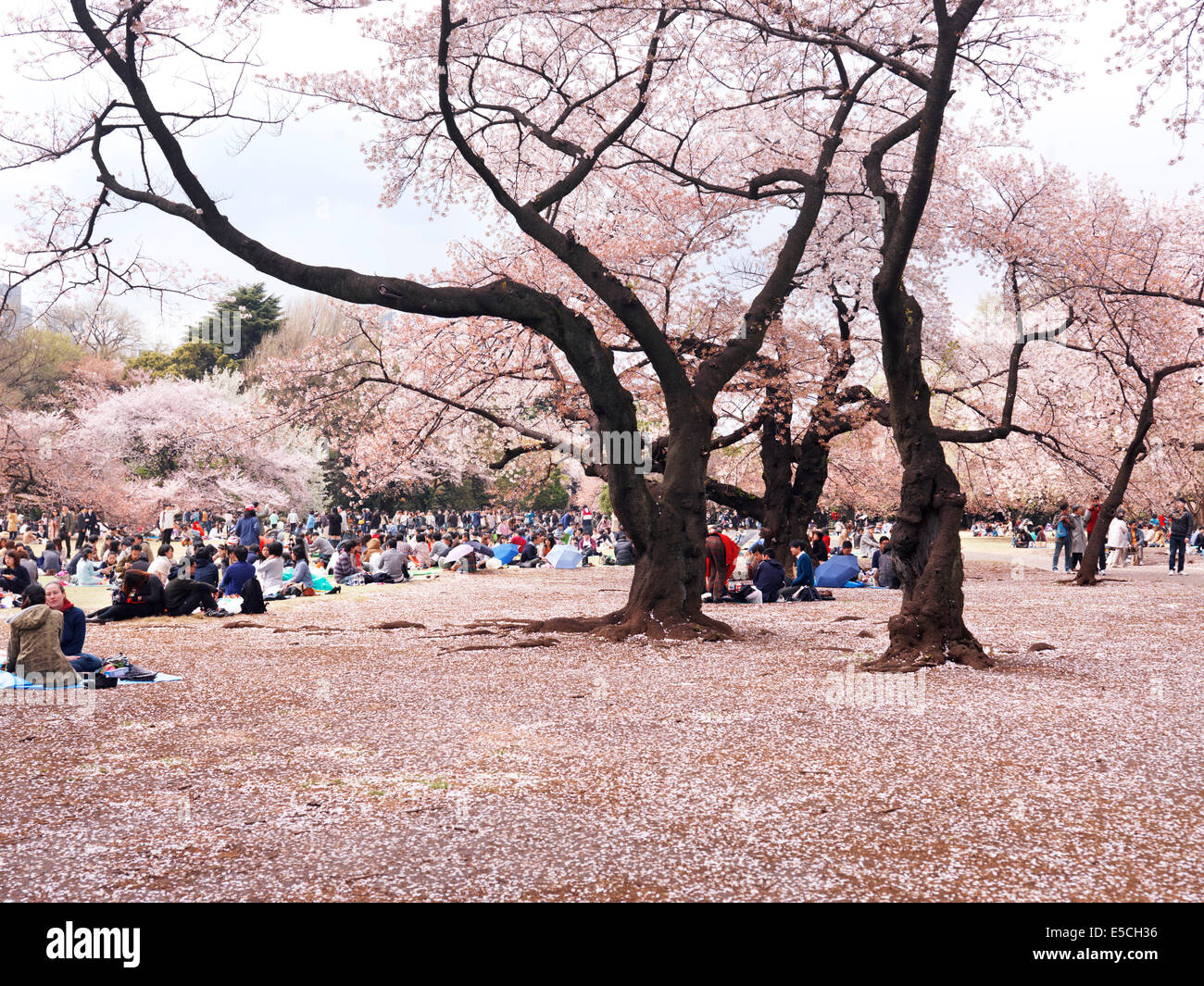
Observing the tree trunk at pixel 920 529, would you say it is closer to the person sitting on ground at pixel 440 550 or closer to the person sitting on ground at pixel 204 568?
the person sitting on ground at pixel 204 568

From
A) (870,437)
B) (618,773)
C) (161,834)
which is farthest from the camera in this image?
(870,437)

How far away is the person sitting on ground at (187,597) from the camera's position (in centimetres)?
1430

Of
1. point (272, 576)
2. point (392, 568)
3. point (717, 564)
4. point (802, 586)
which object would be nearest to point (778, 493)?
point (802, 586)

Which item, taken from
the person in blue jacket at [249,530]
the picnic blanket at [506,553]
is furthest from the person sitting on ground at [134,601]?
the picnic blanket at [506,553]

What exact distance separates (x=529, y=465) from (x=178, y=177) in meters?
12.7

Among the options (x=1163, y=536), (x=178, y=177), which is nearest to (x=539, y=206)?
(x=178, y=177)

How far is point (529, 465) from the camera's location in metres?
23.0

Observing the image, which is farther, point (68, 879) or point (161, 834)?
point (161, 834)

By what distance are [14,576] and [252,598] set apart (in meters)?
4.43

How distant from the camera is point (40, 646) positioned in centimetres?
811

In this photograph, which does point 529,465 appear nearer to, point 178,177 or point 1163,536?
point 178,177

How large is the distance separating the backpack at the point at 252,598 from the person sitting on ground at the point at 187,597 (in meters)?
0.34

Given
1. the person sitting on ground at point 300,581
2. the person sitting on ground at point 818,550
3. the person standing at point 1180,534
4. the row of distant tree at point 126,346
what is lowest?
the person sitting on ground at point 300,581

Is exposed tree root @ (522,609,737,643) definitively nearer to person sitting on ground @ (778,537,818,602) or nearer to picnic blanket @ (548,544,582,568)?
person sitting on ground @ (778,537,818,602)
